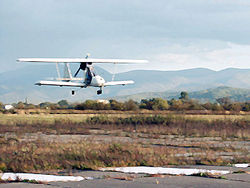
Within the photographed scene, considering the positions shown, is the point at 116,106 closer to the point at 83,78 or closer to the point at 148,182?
the point at 83,78

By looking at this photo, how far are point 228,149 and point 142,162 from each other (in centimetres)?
699

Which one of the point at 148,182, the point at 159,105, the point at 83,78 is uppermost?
the point at 83,78

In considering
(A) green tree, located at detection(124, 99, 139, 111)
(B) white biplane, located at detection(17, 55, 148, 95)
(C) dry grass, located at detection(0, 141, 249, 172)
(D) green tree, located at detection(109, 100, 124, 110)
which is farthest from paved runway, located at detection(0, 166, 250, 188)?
(D) green tree, located at detection(109, 100, 124, 110)

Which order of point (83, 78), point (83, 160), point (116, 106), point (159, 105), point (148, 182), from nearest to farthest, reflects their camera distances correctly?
point (148, 182), point (83, 160), point (83, 78), point (116, 106), point (159, 105)

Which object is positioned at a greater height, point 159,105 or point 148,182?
point 159,105

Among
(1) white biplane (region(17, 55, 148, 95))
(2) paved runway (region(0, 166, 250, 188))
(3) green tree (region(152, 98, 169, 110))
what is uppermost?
(1) white biplane (region(17, 55, 148, 95))

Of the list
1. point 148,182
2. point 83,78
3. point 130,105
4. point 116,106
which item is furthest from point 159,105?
point 148,182

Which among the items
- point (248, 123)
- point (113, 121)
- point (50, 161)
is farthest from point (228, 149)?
point (113, 121)

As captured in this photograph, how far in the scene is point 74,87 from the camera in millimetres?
52844

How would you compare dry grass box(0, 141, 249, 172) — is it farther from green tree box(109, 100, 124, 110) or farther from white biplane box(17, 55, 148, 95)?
green tree box(109, 100, 124, 110)

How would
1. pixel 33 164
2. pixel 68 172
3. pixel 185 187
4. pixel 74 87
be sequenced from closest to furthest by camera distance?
1. pixel 185 187
2. pixel 68 172
3. pixel 33 164
4. pixel 74 87

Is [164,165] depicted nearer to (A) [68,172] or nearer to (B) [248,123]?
(A) [68,172]

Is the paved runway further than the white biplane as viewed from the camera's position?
No

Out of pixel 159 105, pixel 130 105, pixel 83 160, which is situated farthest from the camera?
pixel 159 105
